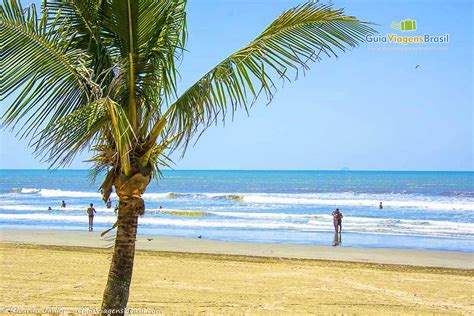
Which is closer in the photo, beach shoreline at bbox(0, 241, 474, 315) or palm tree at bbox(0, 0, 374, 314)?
palm tree at bbox(0, 0, 374, 314)

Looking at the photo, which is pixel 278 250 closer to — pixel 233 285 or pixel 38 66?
pixel 233 285

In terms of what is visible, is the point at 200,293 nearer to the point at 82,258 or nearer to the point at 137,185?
the point at 82,258

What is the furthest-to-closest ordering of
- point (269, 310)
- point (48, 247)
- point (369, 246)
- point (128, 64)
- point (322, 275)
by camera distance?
1. point (369, 246)
2. point (48, 247)
3. point (322, 275)
4. point (269, 310)
5. point (128, 64)

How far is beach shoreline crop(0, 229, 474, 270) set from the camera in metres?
17.9

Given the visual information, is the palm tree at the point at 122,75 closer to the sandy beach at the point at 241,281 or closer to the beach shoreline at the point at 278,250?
the sandy beach at the point at 241,281

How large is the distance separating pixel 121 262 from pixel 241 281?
8.56 meters

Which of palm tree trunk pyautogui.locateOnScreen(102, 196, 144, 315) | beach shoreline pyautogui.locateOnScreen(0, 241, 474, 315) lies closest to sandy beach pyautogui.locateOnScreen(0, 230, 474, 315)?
beach shoreline pyautogui.locateOnScreen(0, 241, 474, 315)

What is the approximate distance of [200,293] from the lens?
11914 mm

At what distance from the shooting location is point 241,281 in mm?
13328

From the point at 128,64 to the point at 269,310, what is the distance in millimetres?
6564

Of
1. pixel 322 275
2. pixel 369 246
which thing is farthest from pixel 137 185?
pixel 369 246

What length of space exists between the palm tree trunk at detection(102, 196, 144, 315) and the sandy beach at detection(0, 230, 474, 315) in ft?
13.2

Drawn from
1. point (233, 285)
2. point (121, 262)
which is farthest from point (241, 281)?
point (121, 262)

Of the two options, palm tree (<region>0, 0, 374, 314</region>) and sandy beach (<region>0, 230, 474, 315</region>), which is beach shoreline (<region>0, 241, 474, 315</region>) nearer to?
sandy beach (<region>0, 230, 474, 315</region>)
